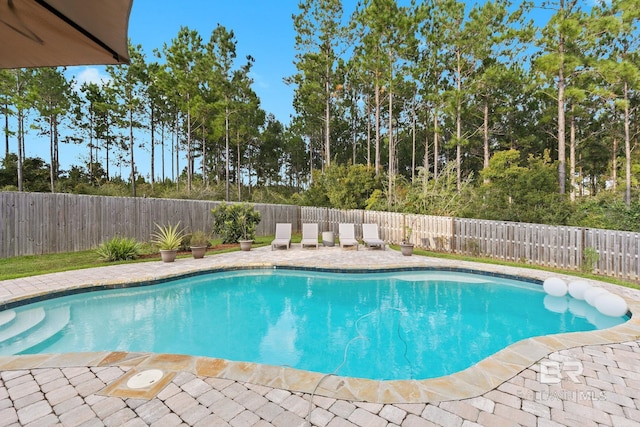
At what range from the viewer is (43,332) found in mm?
4320

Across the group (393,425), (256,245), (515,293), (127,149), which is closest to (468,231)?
(515,293)

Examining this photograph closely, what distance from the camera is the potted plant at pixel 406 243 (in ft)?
29.6

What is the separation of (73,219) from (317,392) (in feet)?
34.3

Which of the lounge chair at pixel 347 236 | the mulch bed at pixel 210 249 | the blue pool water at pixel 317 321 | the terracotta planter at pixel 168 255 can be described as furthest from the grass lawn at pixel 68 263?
the lounge chair at pixel 347 236

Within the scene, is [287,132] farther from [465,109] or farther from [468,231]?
[468,231]

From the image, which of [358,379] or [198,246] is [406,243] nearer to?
[198,246]

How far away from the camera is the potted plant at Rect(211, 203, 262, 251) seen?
11273mm

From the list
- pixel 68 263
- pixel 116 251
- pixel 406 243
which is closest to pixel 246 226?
pixel 116 251

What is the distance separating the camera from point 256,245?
1162cm

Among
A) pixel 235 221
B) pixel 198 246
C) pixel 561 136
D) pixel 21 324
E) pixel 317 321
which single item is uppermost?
pixel 561 136

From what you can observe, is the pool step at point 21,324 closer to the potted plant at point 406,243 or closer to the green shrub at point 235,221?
the green shrub at point 235,221

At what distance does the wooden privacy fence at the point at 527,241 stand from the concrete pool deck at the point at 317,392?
4.37m

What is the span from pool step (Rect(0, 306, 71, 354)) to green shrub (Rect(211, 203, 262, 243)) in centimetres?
636

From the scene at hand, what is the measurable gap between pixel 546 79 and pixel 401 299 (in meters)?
13.9
